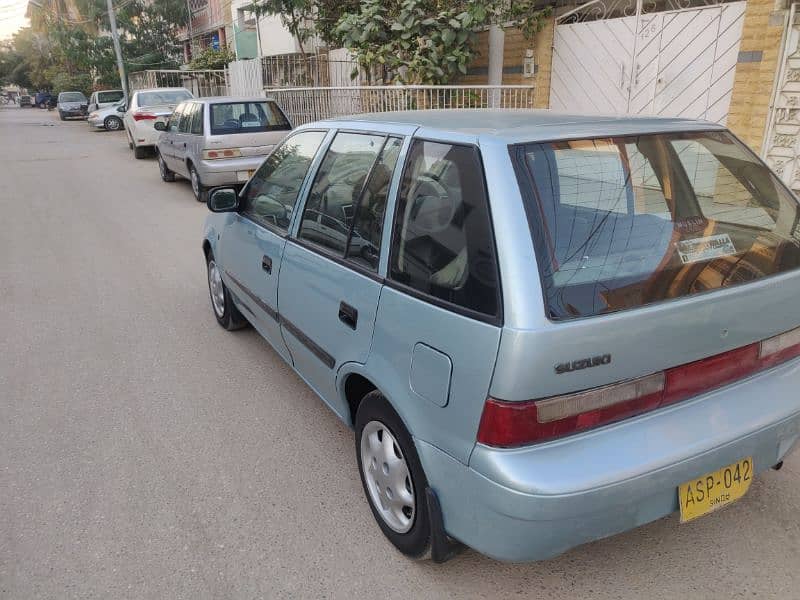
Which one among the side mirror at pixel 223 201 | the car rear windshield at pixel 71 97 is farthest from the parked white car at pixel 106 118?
the side mirror at pixel 223 201

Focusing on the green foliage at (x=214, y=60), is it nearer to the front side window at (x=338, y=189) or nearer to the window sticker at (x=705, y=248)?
the front side window at (x=338, y=189)

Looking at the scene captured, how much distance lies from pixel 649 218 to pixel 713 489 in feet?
3.24

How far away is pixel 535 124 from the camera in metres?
2.33

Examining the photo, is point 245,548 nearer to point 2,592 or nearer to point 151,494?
point 151,494

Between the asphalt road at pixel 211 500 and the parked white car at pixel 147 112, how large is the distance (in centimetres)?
1197

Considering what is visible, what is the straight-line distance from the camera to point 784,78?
6281 millimetres

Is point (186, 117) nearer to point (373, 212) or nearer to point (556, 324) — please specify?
point (373, 212)

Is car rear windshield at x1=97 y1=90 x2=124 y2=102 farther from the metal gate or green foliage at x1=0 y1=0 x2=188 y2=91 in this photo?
the metal gate

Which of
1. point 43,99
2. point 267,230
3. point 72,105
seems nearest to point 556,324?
point 267,230

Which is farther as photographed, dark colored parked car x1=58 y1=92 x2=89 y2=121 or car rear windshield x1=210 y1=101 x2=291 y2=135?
dark colored parked car x1=58 y1=92 x2=89 y2=121

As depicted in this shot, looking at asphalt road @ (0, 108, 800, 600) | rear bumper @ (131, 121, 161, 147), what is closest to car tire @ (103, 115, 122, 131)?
rear bumper @ (131, 121, 161, 147)

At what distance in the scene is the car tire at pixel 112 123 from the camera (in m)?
26.0

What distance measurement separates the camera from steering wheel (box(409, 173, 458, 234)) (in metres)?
2.17

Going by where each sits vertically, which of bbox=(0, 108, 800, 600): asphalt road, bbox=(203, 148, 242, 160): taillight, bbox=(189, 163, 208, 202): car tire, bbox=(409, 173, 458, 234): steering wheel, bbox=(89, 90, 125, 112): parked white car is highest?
bbox=(89, 90, 125, 112): parked white car
